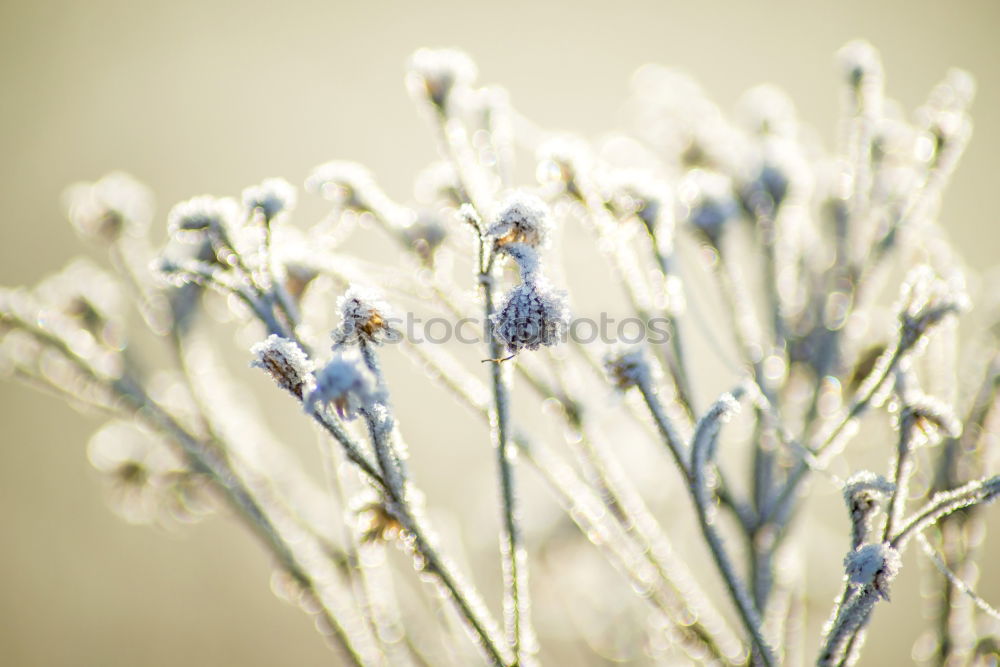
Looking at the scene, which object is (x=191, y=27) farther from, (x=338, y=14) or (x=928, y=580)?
(x=928, y=580)

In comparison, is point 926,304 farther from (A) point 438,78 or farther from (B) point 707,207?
(A) point 438,78

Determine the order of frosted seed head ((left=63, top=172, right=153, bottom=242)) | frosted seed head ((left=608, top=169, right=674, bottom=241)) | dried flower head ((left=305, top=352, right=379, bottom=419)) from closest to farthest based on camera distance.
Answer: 1. dried flower head ((left=305, top=352, right=379, bottom=419))
2. frosted seed head ((left=608, top=169, right=674, bottom=241))
3. frosted seed head ((left=63, top=172, right=153, bottom=242))

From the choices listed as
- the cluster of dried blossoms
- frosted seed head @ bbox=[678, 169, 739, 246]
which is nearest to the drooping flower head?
the cluster of dried blossoms

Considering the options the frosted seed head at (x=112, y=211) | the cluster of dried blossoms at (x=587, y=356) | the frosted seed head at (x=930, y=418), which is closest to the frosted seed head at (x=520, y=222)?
the cluster of dried blossoms at (x=587, y=356)

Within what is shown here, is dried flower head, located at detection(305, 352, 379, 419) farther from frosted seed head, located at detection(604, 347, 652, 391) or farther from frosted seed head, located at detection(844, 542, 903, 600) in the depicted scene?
frosted seed head, located at detection(844, 542, 903, 600)

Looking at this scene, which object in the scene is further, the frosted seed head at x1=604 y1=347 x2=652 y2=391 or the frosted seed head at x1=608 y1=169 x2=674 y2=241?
the frosted seed head at x1=608 y1=169 x2=674 y2=241
